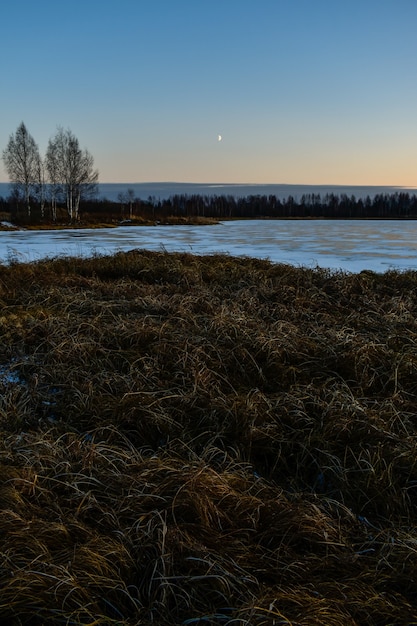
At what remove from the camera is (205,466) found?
2.96 metres

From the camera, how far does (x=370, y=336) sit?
6129mm

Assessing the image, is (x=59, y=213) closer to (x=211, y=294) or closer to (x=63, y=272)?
(x=63, y=272)

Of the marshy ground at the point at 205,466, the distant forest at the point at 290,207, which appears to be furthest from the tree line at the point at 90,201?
the marshy ground at the point at 205,466

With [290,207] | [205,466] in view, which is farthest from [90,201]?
[205,466]

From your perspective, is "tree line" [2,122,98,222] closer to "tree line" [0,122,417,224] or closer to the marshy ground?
"tree line" [0,122,417,224]

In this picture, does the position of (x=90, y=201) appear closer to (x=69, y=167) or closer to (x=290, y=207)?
(x=69, y=167)

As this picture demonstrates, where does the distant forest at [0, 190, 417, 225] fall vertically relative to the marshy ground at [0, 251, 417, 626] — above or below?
above

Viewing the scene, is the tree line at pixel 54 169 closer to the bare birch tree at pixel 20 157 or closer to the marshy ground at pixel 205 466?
the bare birch tree at pixel 20 157

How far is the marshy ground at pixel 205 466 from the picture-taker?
2.12 metres

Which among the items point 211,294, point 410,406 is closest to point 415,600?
point 410,406

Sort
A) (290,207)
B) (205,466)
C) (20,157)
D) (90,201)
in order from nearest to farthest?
(205,466)
(20,157)
(90,201)
(290,207)

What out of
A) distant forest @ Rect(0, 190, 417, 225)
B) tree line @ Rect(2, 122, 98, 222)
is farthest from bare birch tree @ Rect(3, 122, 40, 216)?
distant forest @ Rect(0, 190, 417, 225)

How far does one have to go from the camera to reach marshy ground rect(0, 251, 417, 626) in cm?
212

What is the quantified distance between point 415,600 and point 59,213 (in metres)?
49.5
